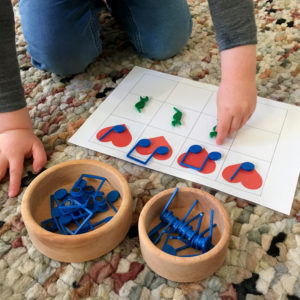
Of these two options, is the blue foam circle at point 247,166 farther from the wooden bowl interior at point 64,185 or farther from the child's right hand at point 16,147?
the child's right hand at point 16,147

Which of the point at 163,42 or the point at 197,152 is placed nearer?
the point at 197,152

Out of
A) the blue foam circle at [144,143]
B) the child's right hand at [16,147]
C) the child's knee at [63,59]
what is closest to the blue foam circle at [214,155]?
the blue foam circle at [144,143]

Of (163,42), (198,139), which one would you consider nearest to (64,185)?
(198,139)

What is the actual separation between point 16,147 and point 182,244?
0.36m

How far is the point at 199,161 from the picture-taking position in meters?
0.71

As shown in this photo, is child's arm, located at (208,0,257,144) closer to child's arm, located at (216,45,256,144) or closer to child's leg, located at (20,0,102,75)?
child's arm, located at (216,45,256,144)

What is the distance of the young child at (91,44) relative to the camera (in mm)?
704

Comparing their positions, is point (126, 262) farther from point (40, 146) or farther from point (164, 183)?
point (40, 146)

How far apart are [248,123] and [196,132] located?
0.11m

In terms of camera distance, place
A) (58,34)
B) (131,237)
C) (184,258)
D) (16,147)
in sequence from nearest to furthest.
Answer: (184,258)
(131,237)
(16,147)
(58,34)

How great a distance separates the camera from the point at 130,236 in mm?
607

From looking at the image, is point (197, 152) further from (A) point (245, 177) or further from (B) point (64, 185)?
(B) point (64, 185)

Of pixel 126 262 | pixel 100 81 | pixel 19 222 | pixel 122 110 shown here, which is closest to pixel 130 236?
pixel 126 262

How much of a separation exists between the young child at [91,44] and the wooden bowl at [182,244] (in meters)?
0.18
